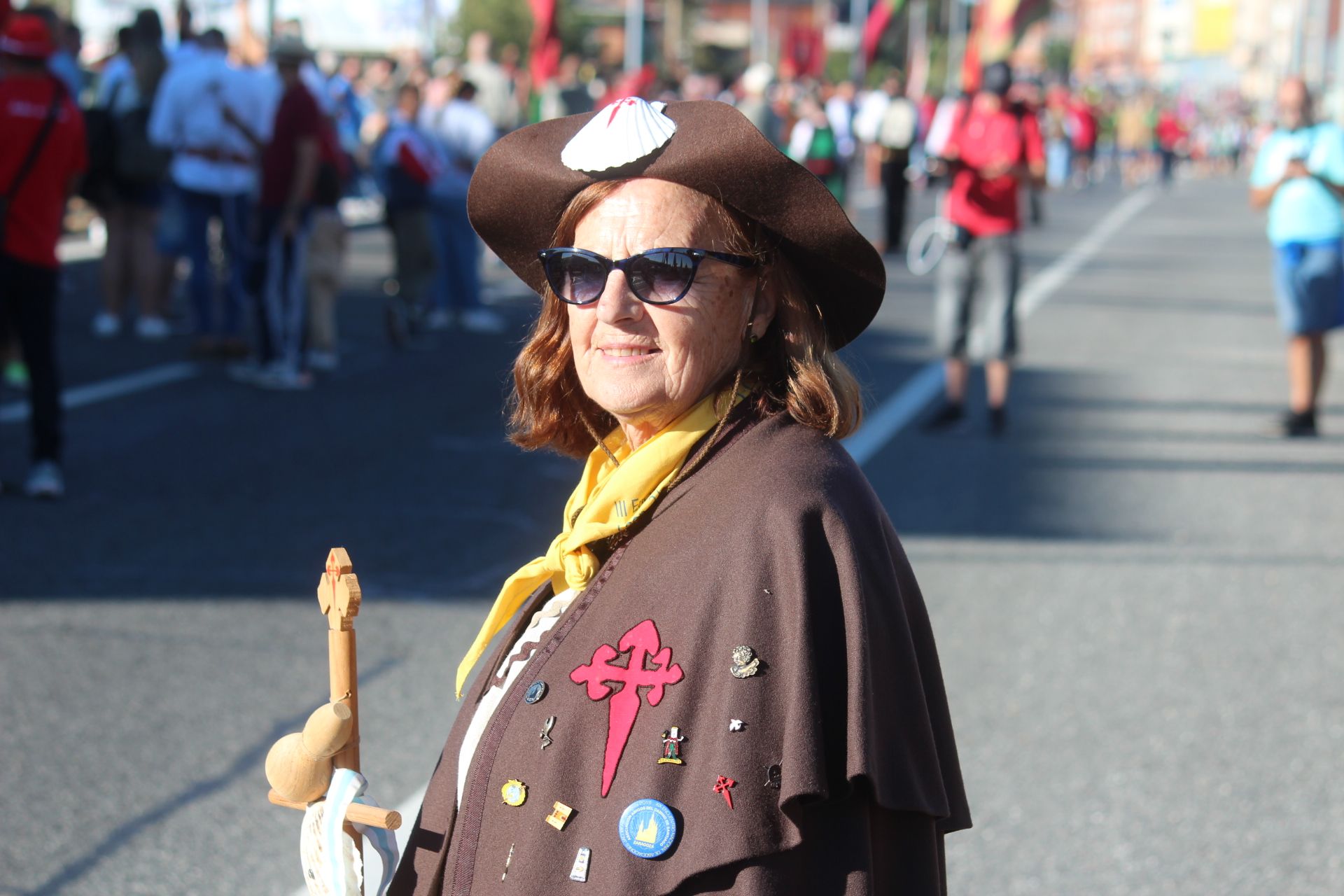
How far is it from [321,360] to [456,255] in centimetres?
231

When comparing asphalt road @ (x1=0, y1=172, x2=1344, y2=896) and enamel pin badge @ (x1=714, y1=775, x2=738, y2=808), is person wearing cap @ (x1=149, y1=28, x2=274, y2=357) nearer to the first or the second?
asphalt road @ (x1=0, y1=172, x2=1344, y2=896)

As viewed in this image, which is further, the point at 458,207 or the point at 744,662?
the point at 458,207

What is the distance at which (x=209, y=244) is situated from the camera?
36.2 feet

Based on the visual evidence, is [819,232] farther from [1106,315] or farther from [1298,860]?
[1106,315]

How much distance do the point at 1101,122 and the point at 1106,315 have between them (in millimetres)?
35895

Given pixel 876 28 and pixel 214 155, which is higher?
pixel 876 28

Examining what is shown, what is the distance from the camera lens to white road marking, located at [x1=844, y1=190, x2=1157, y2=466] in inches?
362

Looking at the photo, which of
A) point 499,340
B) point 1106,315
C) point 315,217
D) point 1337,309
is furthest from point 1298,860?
point 1106,315

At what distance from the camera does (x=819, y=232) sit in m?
2.12

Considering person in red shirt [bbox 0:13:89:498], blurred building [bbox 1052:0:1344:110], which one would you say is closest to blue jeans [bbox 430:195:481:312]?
person in red shirt [bbox 0:13:89:498]

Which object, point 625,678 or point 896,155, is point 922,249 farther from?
point 625,678

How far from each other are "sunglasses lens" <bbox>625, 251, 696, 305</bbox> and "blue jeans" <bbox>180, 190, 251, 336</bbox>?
8884 millimetres

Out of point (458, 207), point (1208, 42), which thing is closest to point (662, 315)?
point (458, 207)

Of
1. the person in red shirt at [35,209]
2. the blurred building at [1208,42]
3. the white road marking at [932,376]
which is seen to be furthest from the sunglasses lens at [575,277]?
the blurred building at [1208,42]
